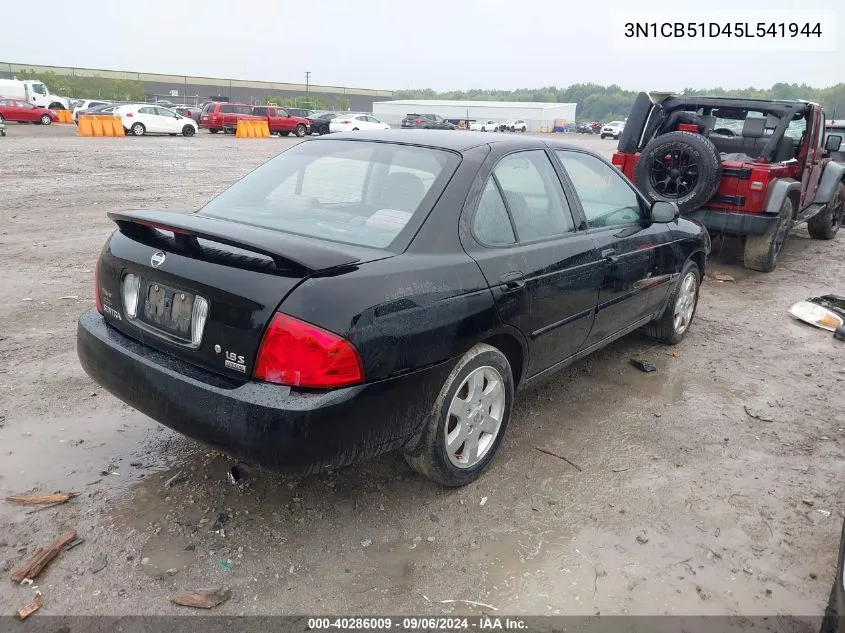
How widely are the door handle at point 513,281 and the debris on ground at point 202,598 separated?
1750 millimetres

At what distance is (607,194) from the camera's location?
4.21 meters

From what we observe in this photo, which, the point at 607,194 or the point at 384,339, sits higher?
the point at 607,194

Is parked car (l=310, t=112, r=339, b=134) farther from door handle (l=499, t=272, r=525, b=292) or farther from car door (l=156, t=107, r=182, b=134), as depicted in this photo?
door handle (l=499, t=272, r=525, b=292)

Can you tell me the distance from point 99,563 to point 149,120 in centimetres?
2963

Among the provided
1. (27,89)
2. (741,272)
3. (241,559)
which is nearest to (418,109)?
(27,89)

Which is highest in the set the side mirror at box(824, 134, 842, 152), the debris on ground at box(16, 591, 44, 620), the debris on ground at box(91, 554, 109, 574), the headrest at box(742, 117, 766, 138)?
the headrest at box(742, 117, 766, 138)

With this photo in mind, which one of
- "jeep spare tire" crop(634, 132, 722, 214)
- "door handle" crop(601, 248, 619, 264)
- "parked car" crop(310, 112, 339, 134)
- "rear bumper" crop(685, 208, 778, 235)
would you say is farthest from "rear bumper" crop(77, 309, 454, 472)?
"parked car" crop(310, 112, 339, 134)

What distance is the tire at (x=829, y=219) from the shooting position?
10.3 meters

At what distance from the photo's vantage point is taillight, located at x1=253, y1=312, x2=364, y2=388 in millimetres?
2387

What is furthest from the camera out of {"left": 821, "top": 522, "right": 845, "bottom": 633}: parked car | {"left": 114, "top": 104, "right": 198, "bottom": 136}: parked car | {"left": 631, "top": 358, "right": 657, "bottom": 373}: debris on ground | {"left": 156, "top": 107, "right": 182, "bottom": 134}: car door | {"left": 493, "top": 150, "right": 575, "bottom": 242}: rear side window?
{"left": 156, "top": 107, "right": 182, "bottom": 134}: car door

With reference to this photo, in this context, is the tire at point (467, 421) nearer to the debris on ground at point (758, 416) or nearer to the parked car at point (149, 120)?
the debris on ground at point (758, 416)

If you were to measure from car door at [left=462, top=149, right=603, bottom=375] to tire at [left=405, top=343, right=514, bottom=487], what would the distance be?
24 cm

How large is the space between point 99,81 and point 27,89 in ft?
146

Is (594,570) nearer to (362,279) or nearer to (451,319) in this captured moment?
(451,319)
